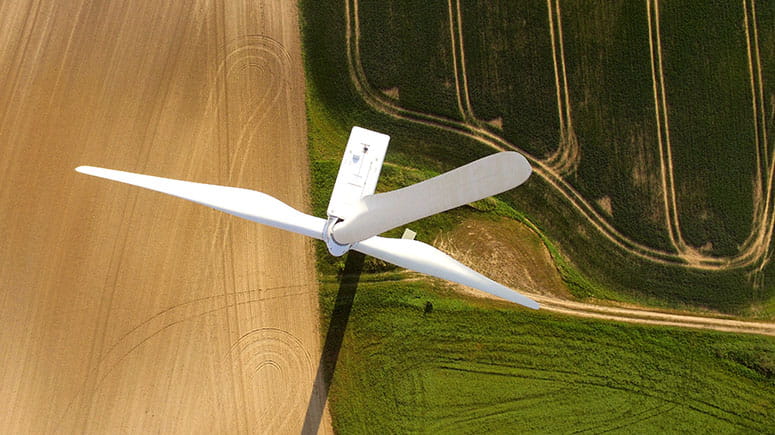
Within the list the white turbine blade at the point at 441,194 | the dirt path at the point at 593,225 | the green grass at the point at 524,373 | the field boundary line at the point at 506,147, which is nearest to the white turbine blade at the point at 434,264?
the white turbine blade at the point at 441,194

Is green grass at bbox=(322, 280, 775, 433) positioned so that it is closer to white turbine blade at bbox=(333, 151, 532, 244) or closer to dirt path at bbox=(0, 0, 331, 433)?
dirt path at bbox=(0, 0, 331, 433)

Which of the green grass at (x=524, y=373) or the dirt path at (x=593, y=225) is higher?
the dirt path at (x=593, y=225)

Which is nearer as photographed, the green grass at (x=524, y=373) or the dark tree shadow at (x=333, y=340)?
the dark tree shadow at (x=333, y=340)

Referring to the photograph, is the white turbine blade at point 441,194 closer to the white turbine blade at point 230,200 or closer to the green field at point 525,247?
the white turbine blade at point 230,200

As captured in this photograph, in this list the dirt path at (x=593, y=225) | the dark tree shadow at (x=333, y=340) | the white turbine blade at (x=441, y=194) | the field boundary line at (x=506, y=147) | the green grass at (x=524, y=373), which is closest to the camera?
the white turbine blade at (x=441, y=194)

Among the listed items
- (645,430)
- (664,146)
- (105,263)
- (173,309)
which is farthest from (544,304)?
(105,263)

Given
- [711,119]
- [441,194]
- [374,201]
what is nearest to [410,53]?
[374,201]
